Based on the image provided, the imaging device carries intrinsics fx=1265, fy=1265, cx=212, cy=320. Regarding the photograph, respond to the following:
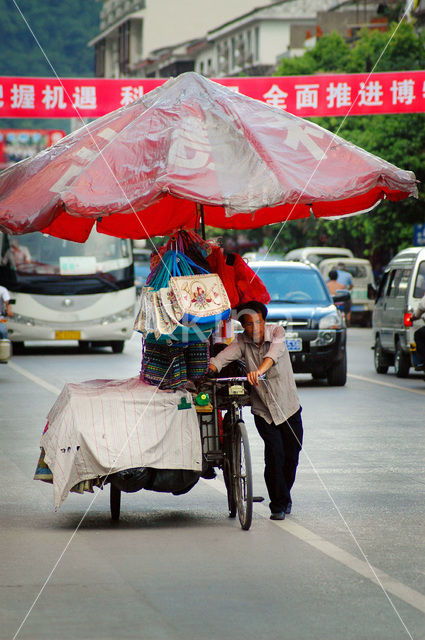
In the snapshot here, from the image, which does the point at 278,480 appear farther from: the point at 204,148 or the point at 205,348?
the point at 204,148

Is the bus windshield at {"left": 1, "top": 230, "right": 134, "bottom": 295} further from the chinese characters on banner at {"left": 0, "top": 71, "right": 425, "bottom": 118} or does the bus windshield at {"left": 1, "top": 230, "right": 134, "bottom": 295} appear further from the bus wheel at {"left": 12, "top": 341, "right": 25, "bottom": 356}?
the chinese characters on banner at {"left": 0, "top": 71, "right": 425, "bottom": 118}

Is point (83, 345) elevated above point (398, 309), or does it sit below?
below

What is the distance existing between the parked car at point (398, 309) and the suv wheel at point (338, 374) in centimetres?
117

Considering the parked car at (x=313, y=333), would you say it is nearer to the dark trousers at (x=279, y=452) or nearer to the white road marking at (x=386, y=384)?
the white road marking at (x=386, y=384)

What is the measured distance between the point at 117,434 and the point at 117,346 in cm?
1952

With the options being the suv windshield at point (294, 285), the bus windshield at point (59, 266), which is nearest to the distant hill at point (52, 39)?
the bus windshield at point (59, 266)

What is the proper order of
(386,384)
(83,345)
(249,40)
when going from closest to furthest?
1. (386,384)
2. (83,345)
3. (249,40)

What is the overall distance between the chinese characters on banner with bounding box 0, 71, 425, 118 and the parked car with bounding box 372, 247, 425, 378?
8646 mm

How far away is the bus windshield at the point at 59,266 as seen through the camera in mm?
26312

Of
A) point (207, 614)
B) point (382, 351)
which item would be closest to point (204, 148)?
point (207, 614)

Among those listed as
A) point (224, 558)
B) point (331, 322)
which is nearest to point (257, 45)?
point (331, 322)

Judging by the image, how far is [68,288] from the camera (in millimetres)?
26328

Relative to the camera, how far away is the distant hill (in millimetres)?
136500

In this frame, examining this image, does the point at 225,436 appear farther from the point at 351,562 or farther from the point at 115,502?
the point at 351,562
